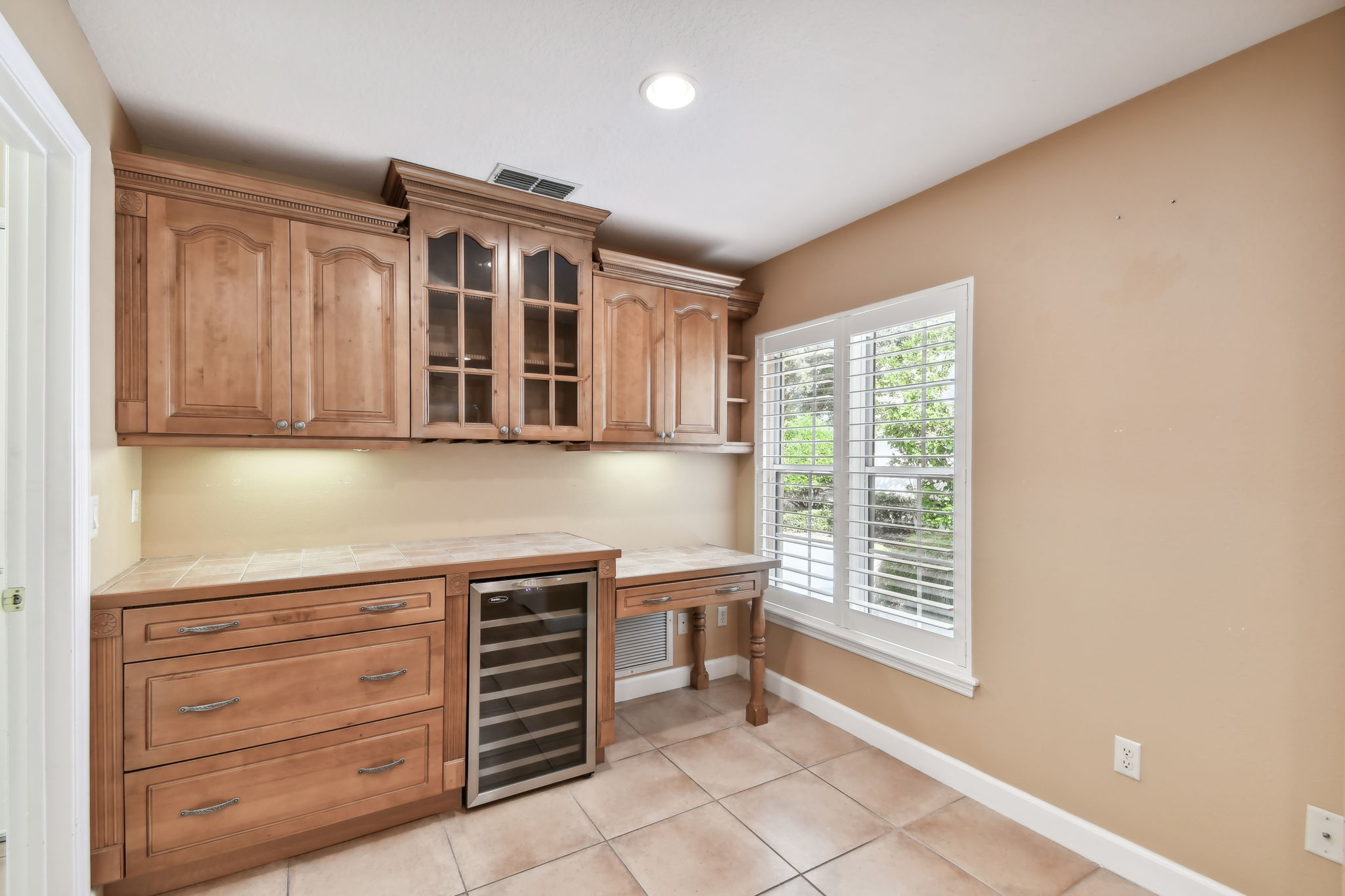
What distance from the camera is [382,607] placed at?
2148 millimetres

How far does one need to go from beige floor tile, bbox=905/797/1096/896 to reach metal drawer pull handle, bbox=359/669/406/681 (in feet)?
6.36

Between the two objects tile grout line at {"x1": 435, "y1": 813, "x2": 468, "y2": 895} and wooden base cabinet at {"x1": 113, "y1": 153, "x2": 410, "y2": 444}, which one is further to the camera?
wooden base cabinet at {"x1": 113, "y1": 153, "x2": 410, "y2": 444}

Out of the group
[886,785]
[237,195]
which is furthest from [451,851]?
[237,195]

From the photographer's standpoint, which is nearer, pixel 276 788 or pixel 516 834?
pixel 276 788

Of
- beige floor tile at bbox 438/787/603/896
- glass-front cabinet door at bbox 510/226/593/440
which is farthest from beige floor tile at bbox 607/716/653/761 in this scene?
glass-front cabinet door at bbox 510/226/593/440

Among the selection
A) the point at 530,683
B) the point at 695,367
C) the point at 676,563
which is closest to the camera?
the point at 530,683

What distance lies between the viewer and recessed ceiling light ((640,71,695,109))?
1.88 m

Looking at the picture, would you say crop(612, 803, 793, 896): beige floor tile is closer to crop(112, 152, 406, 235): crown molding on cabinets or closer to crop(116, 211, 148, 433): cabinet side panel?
crop(116, 211, 148, 433): cabinet side panel

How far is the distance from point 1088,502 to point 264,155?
131 inches

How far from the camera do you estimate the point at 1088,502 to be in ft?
6.86

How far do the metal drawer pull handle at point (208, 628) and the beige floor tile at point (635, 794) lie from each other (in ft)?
4.60

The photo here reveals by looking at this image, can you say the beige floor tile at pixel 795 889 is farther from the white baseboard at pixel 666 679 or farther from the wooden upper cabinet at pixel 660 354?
the wooden upper cabinet at pixel 660 354

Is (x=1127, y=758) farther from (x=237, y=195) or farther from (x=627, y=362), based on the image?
(x=237, y=195)

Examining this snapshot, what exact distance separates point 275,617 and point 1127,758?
281 centimetres
